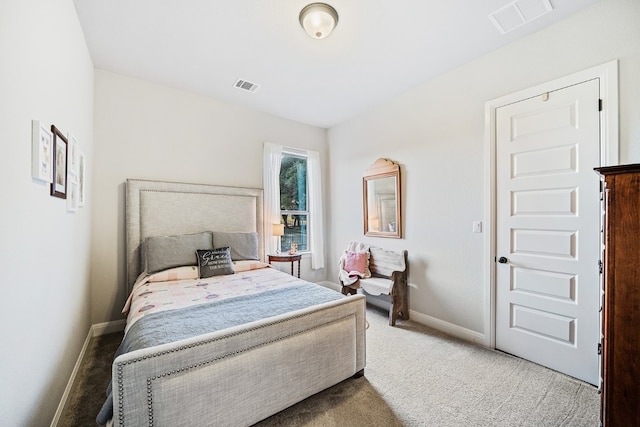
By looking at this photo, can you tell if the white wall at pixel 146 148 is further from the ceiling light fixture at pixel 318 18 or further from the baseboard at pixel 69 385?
the ceiling light fixture at pixel 318 18

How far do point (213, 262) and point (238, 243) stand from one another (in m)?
0.50

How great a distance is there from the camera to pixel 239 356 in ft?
4.98

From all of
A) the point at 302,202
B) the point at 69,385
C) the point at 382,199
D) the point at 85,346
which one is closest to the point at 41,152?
the point at 69,385

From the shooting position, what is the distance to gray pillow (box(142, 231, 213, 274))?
2.84 m

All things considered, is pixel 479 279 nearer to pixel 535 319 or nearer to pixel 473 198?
pixel 535 319

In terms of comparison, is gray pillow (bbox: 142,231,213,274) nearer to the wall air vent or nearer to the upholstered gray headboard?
the upholstered gray headboard

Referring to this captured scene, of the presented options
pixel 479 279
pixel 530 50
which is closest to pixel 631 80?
pixel 530 50

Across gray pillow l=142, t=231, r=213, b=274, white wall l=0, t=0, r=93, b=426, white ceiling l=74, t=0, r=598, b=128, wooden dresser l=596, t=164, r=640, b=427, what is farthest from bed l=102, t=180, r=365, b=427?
white ceiling l=74, t=0, r=598, b=128

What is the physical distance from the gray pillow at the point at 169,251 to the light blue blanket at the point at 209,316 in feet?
3.80

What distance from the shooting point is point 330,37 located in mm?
2348

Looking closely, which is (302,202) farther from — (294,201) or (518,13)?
(518,13)

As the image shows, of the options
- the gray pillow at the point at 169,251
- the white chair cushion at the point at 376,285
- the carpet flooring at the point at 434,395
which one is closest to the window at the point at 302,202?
the white chair cushion at the point at 376,285

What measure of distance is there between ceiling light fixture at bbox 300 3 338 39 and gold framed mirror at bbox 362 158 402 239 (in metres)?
1.89

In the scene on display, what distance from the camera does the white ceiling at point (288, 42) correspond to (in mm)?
2035
